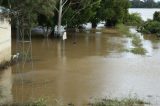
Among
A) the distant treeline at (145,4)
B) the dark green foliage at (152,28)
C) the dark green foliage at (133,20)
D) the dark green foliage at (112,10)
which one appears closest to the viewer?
the dark green foliage at (152,28)

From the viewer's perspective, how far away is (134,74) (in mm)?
16969

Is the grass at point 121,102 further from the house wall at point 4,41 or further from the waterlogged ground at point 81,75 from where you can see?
the house wall at point 4,41

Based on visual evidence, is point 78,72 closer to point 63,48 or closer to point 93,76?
point 93,76

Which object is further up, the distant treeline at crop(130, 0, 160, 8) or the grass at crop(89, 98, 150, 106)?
the distant treeline at crop(130, 0, 160, 8)

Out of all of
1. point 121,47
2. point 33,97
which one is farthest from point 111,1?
point 33,97

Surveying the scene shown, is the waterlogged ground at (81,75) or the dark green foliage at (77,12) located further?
the dark green foliage at (77,12)

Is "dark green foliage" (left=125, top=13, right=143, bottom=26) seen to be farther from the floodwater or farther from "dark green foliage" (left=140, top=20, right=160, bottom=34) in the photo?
the floodwater

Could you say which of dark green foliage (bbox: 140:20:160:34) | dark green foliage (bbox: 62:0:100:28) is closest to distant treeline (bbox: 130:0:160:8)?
dark green foliage (bbox: 140:20:160:34)

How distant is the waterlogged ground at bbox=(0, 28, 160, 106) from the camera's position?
43.0 feet

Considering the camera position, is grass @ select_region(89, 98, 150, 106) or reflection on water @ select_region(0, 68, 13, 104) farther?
reflection on water @ select_region(0, 68, 13, 104)

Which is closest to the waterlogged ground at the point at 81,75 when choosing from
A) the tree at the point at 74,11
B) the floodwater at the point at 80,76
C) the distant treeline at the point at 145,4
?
the floodwater at the point at 80,76

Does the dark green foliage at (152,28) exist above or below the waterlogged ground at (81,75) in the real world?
above

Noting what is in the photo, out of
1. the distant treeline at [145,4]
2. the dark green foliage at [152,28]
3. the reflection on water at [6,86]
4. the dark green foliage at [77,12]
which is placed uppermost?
the distant treeline at [145,4]

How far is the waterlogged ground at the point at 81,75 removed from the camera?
13.1 metres
